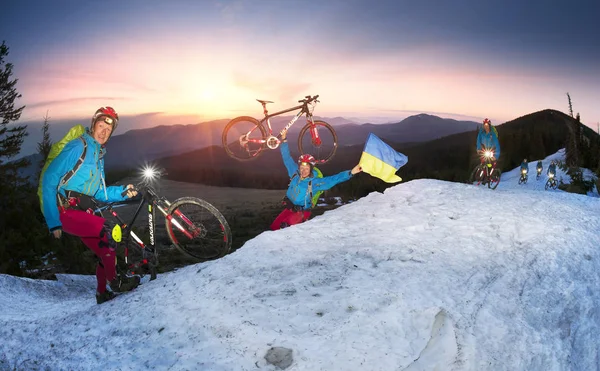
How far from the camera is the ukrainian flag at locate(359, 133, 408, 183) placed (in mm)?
5957

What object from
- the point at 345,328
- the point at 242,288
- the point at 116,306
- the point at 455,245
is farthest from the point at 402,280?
the point at 116,306

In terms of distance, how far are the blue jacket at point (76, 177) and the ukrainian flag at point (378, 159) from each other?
3.51m

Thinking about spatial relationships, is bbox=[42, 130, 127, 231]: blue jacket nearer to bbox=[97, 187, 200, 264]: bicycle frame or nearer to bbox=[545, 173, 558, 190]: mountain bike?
bbox=[97, 187, 200, 264]: bicycle frame

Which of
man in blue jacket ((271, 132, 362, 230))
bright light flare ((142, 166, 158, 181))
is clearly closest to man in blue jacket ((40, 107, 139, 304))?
bright light flare ((142, 166, 158, 181))

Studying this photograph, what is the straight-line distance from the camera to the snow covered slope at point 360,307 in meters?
3.09

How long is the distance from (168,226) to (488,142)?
8.89 m

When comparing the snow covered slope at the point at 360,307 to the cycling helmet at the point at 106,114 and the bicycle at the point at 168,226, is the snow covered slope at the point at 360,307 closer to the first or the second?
the bicycle at the point at 168,226

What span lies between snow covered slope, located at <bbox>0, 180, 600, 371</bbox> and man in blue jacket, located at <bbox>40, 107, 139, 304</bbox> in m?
→ 0.51

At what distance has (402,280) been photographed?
3.89 metres

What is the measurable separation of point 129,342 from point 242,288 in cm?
112

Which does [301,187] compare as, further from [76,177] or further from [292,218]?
[76,177]

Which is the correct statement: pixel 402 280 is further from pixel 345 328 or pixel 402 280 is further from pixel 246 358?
pixel 246 358

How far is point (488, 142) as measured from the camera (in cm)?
1051

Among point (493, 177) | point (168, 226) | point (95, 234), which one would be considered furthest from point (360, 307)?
point (493, 177)
